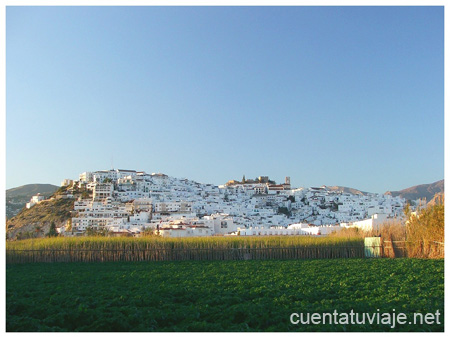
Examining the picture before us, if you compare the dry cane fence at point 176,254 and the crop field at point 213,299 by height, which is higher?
the crop field at point 213,299

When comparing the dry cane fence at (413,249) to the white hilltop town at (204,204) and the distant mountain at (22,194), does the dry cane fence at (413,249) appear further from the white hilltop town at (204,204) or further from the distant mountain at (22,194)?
the distant mountain at (22,194)

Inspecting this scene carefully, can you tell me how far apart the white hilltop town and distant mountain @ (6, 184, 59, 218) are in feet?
15.0

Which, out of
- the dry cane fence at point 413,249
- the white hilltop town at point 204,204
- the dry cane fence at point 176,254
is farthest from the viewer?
the white hilltop town at point 204,204

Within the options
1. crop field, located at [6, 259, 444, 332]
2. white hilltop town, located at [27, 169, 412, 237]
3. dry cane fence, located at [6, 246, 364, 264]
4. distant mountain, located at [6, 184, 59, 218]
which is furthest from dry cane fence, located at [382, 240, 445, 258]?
distant mountain, located at [6, 184, 59, 218]

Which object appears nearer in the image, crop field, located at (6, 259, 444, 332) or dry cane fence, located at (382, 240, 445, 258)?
crop field, located at (6, 259, 444, 332)

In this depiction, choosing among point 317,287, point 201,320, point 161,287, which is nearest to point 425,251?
point 317,287

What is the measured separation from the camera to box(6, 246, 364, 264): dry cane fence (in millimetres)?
18047

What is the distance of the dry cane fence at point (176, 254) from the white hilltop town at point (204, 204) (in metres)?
33.9

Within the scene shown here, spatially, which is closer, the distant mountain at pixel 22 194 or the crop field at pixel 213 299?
the crop field at pixel 213 299

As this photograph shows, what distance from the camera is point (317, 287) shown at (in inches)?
382

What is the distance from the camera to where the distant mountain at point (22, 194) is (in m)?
73.5

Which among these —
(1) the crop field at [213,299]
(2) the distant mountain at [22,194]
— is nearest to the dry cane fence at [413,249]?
(1) the crop field at [213,299]

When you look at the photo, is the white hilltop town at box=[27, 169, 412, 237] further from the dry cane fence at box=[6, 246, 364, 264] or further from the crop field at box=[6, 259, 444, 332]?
the crop field at box=[6, 259, 444, 332]

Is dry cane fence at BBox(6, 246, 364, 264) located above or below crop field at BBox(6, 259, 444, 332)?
below
